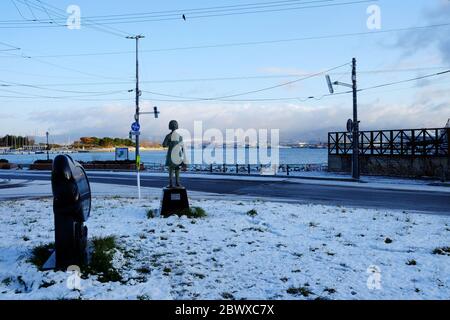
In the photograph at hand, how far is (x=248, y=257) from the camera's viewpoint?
20.6 feet

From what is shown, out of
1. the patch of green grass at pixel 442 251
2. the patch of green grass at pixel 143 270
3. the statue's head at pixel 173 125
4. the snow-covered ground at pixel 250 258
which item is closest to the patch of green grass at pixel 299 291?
the snow-covered ground at pixel 250 258

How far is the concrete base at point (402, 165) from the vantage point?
2552cm

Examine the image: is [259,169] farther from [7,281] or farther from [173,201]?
[7,281]

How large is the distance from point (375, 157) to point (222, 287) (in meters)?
27.0

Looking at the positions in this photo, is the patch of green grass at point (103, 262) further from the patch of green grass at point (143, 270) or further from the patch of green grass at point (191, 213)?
the patch of green grass at point (191, 213)

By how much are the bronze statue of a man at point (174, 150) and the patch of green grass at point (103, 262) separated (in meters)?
4.15

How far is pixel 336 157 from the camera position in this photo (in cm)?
3269

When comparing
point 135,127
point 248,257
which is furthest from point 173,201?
point 135,127

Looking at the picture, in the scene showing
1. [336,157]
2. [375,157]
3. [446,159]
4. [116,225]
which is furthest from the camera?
[336,157]

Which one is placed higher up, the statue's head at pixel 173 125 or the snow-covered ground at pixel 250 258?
the statue's head at pixel 173 125

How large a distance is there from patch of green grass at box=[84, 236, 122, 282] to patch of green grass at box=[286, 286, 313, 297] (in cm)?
220

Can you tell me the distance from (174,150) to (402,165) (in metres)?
21.5
